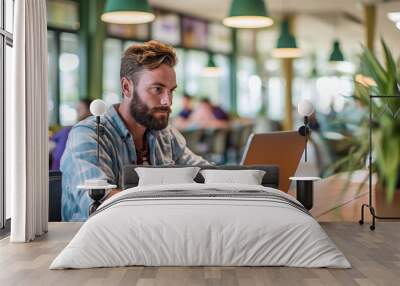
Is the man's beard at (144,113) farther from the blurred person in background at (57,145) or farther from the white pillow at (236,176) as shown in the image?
the white pillow at (236,176)

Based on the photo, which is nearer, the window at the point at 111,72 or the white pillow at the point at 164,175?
the white pillow at the point at 164,175

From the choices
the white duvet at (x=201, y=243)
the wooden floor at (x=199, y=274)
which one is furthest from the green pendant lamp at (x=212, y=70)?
the white duvet at (x=201, y=243)

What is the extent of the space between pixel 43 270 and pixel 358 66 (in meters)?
4.51

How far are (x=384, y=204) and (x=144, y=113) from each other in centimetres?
278

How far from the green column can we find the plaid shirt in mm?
296

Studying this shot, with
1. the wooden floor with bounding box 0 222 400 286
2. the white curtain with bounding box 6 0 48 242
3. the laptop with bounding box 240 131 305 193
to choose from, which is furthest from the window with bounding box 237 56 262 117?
the wooden floor with bounding box 0 222 400 286

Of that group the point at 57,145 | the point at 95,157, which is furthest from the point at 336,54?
the point at 57,145

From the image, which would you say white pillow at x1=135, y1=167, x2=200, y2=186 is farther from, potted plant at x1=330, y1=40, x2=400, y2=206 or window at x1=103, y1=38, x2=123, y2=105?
potted plant at x1=330, y1=40, x2=400, y2=206

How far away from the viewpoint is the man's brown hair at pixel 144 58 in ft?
26.8

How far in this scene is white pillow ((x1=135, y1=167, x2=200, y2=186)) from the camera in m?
7.30

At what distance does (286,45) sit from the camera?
8.35 meters

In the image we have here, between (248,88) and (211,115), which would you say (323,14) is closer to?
(248,88)

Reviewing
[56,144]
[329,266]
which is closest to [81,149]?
[56,144]

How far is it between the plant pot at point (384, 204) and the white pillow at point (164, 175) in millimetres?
2150
